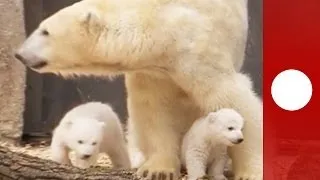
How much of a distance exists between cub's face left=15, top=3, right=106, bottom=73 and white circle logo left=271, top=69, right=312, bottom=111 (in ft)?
1.18

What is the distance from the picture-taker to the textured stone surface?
1410mm

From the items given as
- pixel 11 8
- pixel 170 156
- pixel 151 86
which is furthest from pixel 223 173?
pixel 11 8

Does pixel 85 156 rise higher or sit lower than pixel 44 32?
lower

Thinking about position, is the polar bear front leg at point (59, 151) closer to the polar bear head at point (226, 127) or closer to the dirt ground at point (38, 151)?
the dirt ground at point (38, 151)

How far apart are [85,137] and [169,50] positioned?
236 millimetres

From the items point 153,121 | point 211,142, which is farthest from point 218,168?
point 153,121

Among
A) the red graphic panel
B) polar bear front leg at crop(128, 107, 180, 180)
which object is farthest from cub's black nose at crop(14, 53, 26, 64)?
the red graphic panel

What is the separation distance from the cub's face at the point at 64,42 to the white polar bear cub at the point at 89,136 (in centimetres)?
10

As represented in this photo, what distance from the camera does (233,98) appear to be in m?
1.34

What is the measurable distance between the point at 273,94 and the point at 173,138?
0.72 ft

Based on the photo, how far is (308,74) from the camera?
Answer: 1.29 meters

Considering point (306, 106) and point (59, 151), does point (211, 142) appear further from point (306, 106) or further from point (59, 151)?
point (59, 151)

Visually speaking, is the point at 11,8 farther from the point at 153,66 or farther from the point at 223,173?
the point at 223,173

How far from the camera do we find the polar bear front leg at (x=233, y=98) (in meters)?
1.33
